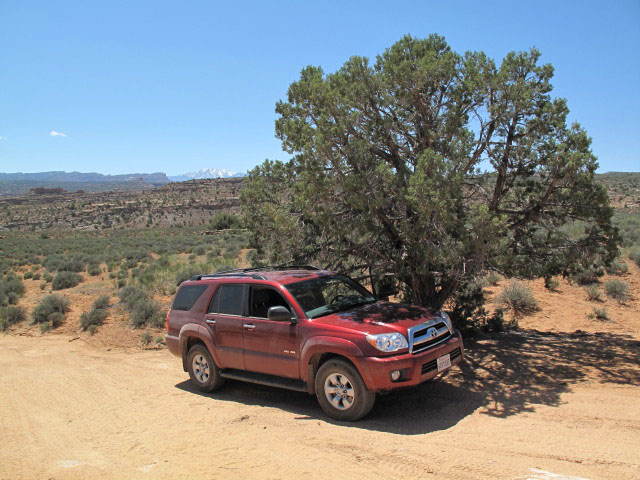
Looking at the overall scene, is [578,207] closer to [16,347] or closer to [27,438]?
[27,438]

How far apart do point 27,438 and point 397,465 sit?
4603 millimetres

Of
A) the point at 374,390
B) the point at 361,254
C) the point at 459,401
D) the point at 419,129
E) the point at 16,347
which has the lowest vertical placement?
the point at 16,347

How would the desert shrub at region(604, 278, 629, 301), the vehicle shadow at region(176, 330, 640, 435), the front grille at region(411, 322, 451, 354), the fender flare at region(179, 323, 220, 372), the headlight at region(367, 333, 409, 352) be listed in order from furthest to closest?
the desert shrub at region(604, 278, 629, 301) < the fender flare at region(179, 323, 220, 372) < the vehicle shadow at region(176, 330, 640, 435) < the front grille at region(411, 322, 451, 354) < the headlight at region(367, 333, 409, 352)

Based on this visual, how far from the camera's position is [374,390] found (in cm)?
546

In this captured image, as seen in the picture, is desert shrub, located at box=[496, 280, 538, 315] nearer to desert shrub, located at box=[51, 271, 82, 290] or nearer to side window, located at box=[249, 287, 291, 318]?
side window, located at box=[249, 287, 291, 318]

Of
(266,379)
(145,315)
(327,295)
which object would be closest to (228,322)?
(266,379)

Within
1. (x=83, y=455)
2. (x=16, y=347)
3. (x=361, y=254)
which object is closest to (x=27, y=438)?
(x=83, y=455)

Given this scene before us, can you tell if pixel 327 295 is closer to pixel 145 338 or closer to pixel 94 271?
pixel 145 338

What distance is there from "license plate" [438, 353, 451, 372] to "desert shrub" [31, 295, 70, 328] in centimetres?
1231

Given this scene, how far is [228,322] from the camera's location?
7004 mm

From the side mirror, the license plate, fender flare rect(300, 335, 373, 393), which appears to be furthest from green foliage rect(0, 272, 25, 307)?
the license plate

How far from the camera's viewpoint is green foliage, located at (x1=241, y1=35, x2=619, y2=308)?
6785 mm

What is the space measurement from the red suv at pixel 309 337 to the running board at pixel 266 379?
0.02 meters

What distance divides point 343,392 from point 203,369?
2.81m
